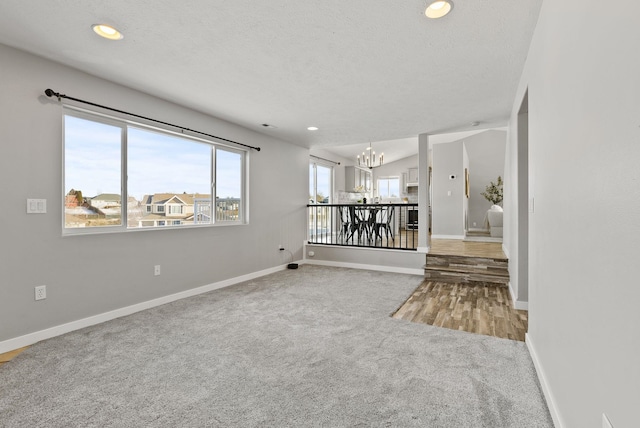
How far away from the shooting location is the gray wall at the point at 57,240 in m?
2.53

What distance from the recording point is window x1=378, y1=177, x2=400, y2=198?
41.4ft

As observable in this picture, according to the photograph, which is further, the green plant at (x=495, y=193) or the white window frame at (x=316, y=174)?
the green plant at (x=495, y=193)

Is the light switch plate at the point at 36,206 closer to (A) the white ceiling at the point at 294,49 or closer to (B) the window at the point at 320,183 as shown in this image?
(A) the white ceiling at the point at 294,49

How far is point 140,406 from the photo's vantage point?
1.78 m

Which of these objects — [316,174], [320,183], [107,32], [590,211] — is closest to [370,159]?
[316,174]

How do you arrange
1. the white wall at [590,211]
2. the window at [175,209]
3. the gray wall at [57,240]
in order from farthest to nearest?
the window at [175,209] < the gray wall at [57,240] < the white wall at [590,211]

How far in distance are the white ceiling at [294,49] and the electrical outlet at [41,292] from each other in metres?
1.75

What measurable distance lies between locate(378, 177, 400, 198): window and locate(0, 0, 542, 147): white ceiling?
8.56 m

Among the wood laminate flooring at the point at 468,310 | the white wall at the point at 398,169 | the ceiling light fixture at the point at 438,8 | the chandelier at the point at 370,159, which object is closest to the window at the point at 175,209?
the wood laminate flooring at the point at 468,310

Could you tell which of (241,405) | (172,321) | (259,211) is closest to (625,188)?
(241,405)

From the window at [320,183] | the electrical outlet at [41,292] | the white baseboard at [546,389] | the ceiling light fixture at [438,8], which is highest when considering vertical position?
the ceiling light fixture at [438,8]

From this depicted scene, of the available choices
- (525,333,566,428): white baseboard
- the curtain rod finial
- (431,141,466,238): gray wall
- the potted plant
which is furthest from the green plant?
the curtain rod finial

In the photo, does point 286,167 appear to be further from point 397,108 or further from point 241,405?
point 241,405

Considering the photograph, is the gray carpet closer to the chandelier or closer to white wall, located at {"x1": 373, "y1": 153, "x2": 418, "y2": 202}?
the chandelier
